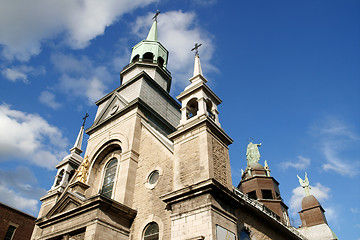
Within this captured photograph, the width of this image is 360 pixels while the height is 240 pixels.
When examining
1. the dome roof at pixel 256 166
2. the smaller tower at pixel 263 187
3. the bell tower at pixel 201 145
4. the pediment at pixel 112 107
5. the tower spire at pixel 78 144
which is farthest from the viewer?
the dome roof at pixel 256 166

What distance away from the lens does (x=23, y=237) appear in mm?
25828

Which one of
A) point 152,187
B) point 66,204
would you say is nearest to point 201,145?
point 152,187

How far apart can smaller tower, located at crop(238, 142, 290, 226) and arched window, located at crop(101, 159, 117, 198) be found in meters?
19.0

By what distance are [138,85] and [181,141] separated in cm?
853

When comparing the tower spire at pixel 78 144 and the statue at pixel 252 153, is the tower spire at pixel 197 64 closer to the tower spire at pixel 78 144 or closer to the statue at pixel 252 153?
the tower spire at pixel 78 144

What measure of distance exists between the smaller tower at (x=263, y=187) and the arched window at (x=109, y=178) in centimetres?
1904

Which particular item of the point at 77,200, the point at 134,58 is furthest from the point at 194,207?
the point at 134,58

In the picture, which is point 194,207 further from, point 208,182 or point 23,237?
point 23,237

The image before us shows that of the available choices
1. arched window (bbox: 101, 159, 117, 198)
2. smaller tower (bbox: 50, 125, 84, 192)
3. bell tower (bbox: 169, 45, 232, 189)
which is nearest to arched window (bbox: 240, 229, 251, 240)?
bell tower (bbox: 169, 45, 232, 189)

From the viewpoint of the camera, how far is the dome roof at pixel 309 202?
30.7 metres

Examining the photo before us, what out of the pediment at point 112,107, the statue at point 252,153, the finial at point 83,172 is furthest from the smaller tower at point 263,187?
the finial at point 83,172

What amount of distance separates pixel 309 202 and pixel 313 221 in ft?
7.19

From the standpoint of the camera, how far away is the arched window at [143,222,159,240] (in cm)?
1204

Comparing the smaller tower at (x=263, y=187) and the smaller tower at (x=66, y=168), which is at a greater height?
the smaller tower at (x=263, y=187)
